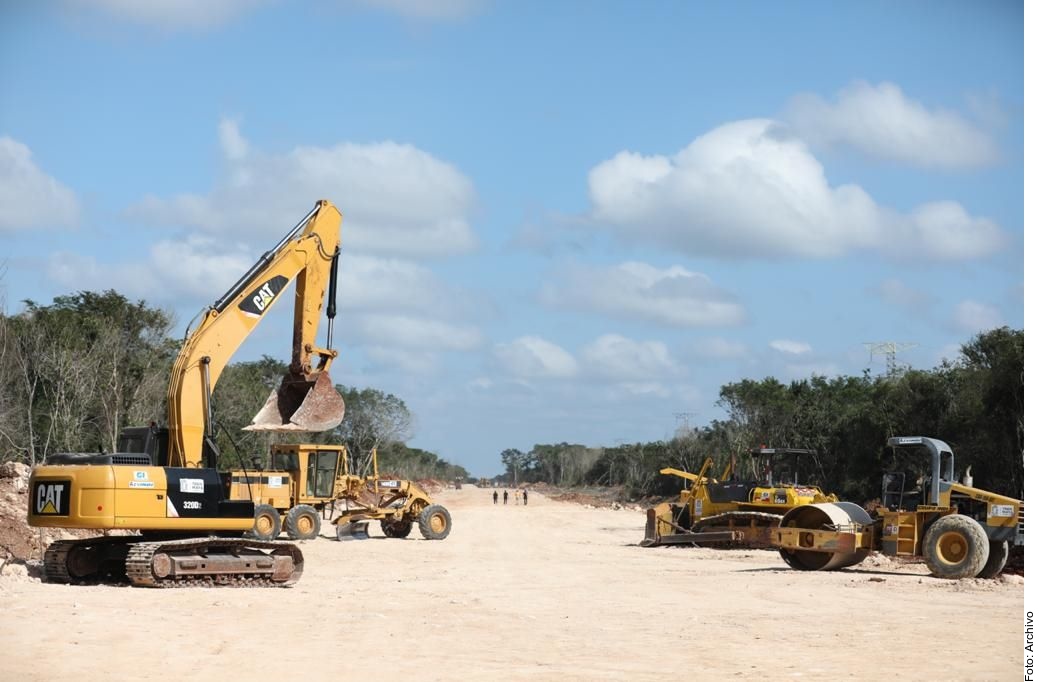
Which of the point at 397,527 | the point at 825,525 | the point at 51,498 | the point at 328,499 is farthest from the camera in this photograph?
the point at 397,527

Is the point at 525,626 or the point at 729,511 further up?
the point at 729,511

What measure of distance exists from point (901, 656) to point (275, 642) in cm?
654

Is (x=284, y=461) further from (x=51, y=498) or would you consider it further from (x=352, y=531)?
(x=51, y=498)

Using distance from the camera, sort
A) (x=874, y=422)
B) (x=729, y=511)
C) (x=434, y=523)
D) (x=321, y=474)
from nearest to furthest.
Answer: (x=729, y=511) < (x=321, y=474) < (x=434, y=523) < (x=874, y=422)

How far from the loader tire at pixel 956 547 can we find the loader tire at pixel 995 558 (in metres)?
0.36

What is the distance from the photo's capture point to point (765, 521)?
29406 mm

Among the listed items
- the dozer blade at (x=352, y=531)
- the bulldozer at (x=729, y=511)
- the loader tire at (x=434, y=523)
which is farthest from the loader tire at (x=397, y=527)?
the bulldozer at (x=729, y=511)

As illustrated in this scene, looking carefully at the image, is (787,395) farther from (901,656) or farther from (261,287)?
(901,656)

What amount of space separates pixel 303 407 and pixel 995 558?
12463 millimetres

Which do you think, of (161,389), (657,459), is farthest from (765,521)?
(657,459)

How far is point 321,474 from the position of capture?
33.2 meters

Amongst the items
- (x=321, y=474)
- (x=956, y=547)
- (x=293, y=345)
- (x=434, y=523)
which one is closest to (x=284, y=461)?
(x=321, y=474)

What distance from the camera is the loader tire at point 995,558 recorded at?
22125 mm

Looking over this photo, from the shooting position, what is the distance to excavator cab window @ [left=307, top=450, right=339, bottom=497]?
3312 centimetres
